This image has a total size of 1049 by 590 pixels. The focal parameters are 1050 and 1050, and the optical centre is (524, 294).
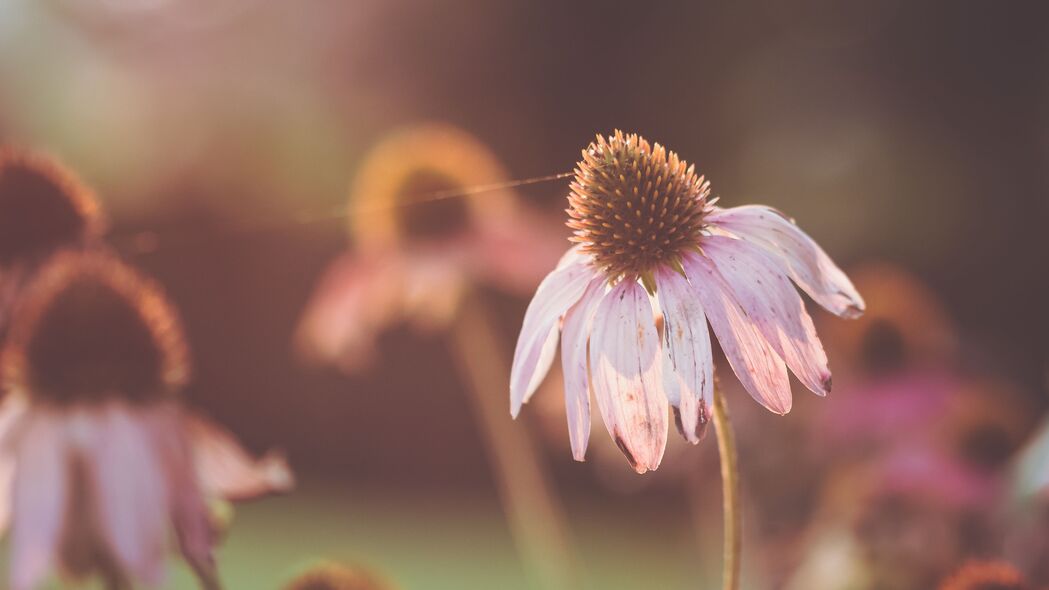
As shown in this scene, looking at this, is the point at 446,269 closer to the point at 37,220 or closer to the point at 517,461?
the point at 517,461

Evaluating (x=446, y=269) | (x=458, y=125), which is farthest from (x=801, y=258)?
(x=458, y=125)

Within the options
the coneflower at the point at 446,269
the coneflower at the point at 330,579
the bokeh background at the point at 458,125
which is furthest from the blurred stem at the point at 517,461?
the bokeh background at the point at 458,125

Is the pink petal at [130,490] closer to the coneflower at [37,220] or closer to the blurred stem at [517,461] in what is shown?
the coneflower at [37,220]

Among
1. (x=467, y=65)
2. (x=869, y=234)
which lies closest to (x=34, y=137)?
(x=467, y=65)

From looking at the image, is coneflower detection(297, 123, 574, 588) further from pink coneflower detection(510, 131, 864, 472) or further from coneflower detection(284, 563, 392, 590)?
pink coneflower detection(510, 131, 864, 472)

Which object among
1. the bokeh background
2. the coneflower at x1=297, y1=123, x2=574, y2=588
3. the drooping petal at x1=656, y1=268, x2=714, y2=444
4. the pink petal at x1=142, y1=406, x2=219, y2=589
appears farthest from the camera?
the bokeh background

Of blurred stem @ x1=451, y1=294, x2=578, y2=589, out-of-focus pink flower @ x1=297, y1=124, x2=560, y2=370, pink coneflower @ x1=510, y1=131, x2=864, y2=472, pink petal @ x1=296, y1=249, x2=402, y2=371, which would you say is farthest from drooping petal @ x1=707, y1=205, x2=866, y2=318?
pink petal @ x1=296, y1=249, x2=402, y2=371

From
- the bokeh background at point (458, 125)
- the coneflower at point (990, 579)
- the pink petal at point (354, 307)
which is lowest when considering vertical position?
the coneflower at point (990, 579)
